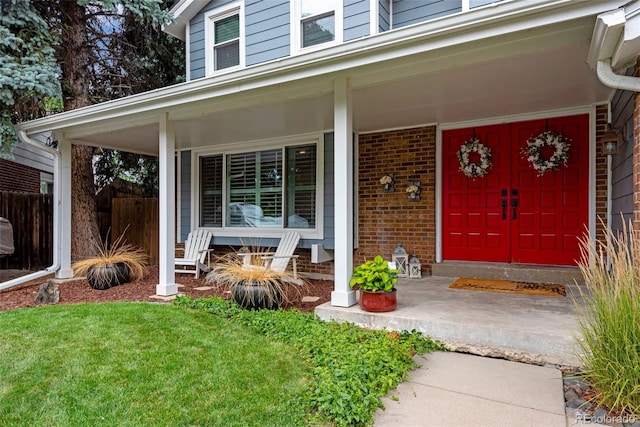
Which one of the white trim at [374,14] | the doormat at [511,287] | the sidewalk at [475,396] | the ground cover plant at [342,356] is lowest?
the sidewalk at [475,396]

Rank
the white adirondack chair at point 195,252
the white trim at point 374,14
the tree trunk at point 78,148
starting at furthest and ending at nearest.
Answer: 1. the tree trunk at point 78,148
2. the white adirondack chair at point 195,252
3. the white trim at point 374,14

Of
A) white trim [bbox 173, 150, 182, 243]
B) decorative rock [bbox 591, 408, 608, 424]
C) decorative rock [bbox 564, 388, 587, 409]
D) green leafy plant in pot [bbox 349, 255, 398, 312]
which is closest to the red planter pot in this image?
green leafy plant in pot [bbox 349, 255, 398, 312]

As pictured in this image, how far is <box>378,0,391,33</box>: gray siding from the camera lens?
17.9 ft

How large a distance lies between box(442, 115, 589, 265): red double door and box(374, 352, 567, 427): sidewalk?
2.63 metres

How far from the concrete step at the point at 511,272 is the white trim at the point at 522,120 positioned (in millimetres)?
265

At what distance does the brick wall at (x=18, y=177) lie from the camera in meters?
8.26

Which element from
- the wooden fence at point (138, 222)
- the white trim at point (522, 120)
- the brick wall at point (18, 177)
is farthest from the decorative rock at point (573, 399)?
the brick wall at point (18, 177)

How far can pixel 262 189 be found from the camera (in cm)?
666

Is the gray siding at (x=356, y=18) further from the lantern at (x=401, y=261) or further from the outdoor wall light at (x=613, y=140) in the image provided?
the outdoor wall light at (x=613, y=140)

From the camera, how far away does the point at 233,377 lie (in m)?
2.42

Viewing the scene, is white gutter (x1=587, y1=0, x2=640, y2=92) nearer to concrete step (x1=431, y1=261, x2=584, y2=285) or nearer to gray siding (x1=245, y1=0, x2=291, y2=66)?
concrete step (x1=431, y1=261, x2=584, y2=285)

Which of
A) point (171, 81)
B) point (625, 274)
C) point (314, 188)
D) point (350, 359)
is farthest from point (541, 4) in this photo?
point (171, 81)

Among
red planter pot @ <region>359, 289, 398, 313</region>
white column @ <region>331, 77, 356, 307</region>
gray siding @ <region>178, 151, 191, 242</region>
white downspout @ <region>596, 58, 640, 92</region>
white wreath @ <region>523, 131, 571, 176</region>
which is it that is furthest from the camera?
gray siding @ <region>178, 151, 191, 242</region>

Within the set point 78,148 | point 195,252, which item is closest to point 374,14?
point 195,252
